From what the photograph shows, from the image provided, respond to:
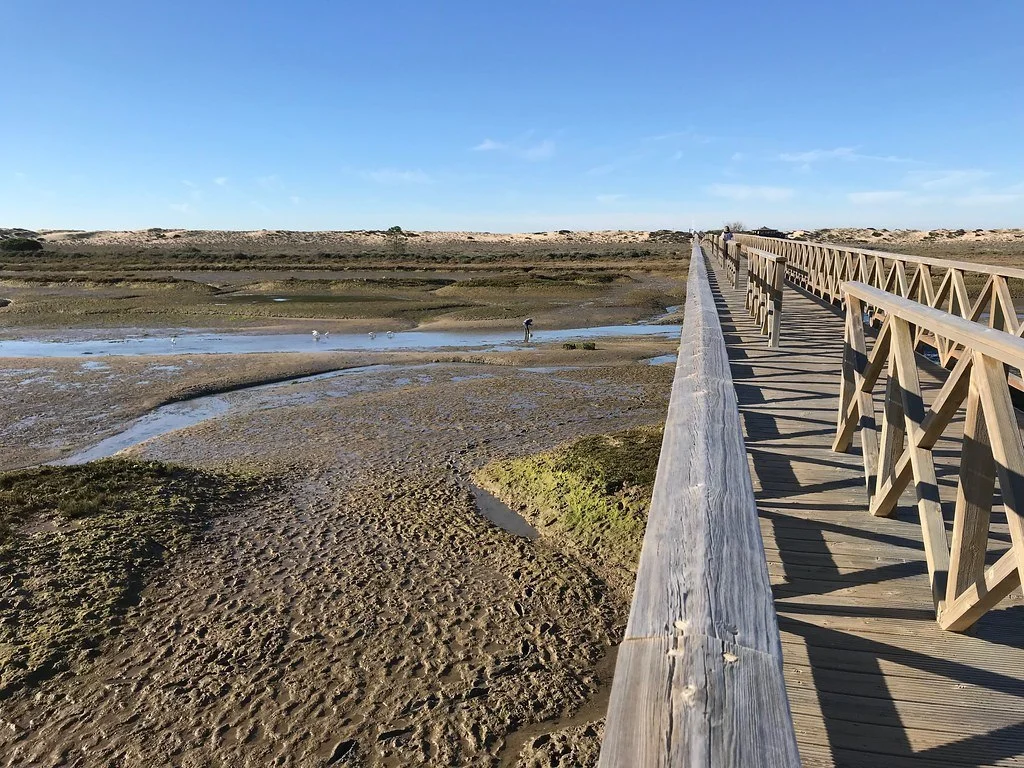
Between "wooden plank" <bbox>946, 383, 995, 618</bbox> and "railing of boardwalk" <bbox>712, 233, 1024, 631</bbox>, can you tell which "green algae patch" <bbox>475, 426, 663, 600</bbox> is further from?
"wooden plank" <bbox>946, 383, 995, 618</bbox>

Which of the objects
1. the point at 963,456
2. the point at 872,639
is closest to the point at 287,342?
the point at 872,639

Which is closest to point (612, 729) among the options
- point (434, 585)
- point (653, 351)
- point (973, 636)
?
point (973, 636)

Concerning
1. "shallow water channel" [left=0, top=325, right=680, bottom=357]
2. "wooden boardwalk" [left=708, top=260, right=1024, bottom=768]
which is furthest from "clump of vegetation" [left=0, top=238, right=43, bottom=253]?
"wooden boardwalk" [left=708, top=260, right=1024, bottom=768]

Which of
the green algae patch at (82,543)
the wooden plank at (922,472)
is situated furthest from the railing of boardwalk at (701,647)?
the green algae patch at (82,543)

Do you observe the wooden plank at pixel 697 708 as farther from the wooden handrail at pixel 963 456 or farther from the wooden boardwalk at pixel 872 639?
the wooden handrail at pixel 963 456

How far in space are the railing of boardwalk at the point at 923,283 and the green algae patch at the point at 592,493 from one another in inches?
120

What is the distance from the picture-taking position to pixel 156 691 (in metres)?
4.73

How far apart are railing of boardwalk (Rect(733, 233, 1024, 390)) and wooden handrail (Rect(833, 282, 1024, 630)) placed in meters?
0.48

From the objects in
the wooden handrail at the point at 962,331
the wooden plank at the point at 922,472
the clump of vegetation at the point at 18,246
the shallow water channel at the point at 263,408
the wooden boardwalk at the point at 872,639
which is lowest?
the shallow water channel at the point at 263,408

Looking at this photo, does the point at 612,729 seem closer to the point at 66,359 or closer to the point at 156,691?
the point at 156,691

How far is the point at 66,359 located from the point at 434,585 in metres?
17.1

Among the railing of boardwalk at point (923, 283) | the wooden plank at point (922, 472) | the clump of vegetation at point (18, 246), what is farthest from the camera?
the clump of vegetation at point (18, 246)

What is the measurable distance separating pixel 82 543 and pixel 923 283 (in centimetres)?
991

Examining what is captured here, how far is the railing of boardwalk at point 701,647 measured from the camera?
994mm
